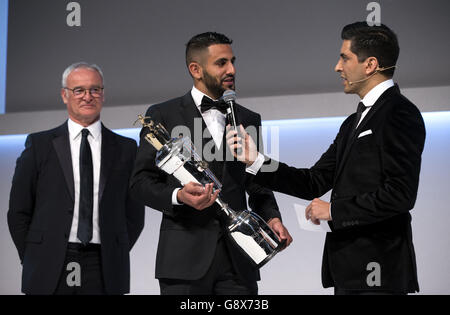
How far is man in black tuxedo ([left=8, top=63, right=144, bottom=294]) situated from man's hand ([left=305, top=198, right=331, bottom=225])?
3.47ft

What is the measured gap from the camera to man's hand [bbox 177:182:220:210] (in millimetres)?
2420

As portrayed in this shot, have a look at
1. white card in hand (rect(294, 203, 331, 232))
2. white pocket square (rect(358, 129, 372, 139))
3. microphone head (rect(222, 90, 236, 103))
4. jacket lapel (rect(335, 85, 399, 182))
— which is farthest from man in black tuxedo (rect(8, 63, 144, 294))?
white pocket square (rect(358, 129, 372, 139))

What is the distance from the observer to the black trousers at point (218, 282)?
254cm

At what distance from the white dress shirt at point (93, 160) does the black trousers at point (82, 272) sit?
0.15 ft

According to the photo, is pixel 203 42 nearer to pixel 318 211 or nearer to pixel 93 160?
pixel 93 160

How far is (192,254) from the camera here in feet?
8.39

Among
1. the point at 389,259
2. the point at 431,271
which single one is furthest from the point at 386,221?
the point at 431,271

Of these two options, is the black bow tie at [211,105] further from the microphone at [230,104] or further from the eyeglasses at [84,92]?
the eyeglasses at [84,92]

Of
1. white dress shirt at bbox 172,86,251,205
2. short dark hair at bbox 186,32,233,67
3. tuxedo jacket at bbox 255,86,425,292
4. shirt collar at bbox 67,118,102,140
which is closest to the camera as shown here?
tuxedo jacket at bbox 255,86,425,292

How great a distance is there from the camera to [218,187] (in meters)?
2.54

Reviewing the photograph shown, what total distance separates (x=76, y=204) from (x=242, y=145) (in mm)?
958

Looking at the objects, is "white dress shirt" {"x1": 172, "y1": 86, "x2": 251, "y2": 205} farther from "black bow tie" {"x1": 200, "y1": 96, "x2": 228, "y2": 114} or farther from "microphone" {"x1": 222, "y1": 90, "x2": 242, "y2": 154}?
"microphone" {"x1": 222, "y1": 90, "x2": 242, "y2": 154}

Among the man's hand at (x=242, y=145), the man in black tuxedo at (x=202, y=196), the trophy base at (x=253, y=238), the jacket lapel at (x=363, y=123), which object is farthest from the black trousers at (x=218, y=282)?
the jacket lapel at (x=363, y=123)

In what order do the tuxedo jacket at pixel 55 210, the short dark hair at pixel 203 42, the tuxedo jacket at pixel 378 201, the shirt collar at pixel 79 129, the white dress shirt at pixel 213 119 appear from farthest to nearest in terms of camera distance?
the shirt collar at pixel 79 129
the tuxedo jacket at pixel 55 210
the short dark hair at pixel 203 42
the white dress shirt at pixel 213 119
the tuxedo jacket at pixel 378 201
